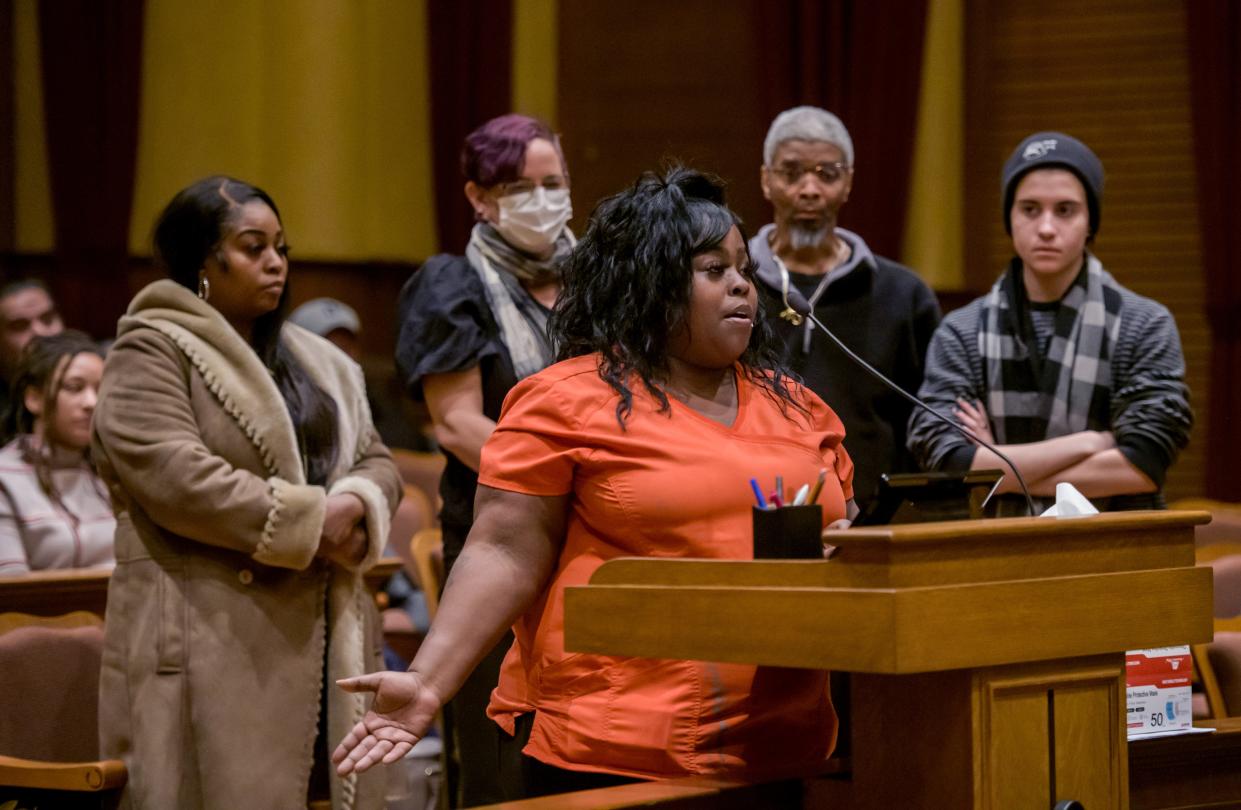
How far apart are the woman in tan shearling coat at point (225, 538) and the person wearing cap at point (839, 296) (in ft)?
2.92

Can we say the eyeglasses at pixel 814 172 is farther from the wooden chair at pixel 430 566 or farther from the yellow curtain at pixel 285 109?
the yellow curtain at pixel 285 109

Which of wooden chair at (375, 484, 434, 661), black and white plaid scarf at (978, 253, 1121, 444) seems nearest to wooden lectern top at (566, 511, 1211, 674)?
black and white plaid scarf at (978, 253, 1121, 444)

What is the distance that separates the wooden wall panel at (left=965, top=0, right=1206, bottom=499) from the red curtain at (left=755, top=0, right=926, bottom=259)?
1.06 ft

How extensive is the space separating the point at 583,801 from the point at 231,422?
154 centimetres

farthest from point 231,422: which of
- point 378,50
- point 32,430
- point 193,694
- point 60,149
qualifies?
point 378,50

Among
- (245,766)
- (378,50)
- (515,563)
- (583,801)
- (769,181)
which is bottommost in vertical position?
(245,766)

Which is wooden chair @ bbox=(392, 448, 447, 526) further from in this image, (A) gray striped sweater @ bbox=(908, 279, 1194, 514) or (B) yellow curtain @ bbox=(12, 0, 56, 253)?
(A) gray striped sweater @ bbox=(908, 279, 1194, 514)

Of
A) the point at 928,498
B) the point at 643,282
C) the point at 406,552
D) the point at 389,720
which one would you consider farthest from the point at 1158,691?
the point at 406,552

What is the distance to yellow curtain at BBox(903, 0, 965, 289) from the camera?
6293 millimetres

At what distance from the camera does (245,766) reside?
2.97 meters

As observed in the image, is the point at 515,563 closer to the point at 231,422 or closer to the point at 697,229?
the point at 697,229

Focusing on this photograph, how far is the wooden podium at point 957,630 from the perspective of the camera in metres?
1.56

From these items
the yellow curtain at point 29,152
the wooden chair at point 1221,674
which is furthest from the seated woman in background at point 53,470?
the wooden chair at point 1221,674

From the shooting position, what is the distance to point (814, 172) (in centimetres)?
330
